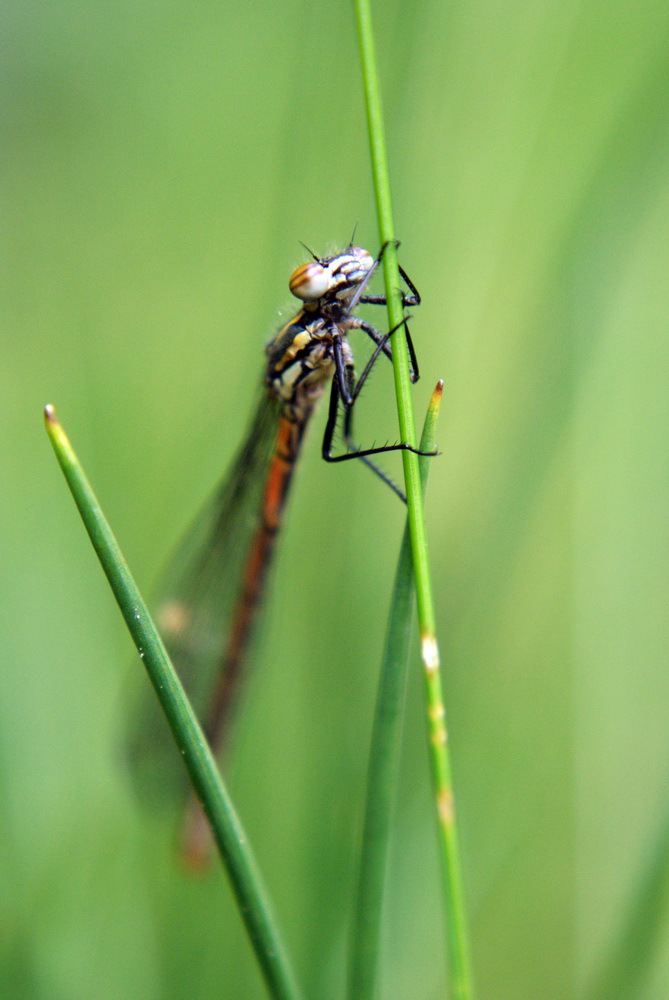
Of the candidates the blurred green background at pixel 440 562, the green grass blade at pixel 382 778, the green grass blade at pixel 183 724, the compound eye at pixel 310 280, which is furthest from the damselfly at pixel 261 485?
the green grass blade at pixel 183 724

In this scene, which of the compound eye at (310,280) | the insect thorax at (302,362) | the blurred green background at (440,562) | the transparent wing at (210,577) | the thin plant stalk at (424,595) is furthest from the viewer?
the transparent wing at (210,577)

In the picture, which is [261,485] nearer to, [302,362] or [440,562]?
[302,362]

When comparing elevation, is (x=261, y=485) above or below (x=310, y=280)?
below

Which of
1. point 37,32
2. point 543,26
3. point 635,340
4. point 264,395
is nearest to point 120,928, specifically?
point 264,395

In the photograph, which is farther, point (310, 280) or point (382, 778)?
point (310, 280)

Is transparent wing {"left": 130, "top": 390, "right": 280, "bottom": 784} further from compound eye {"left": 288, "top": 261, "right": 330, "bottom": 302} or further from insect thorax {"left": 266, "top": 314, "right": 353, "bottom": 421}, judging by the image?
compound eye {"left": 288, "top": 261, "right": 330, "bottom": 302}

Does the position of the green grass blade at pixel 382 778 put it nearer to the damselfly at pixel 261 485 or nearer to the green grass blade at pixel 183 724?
the green grass blade at pixel 183 724

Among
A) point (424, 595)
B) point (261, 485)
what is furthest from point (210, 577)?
point (424, 595)

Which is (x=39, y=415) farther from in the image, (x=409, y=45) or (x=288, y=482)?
(x=409, y=45)
